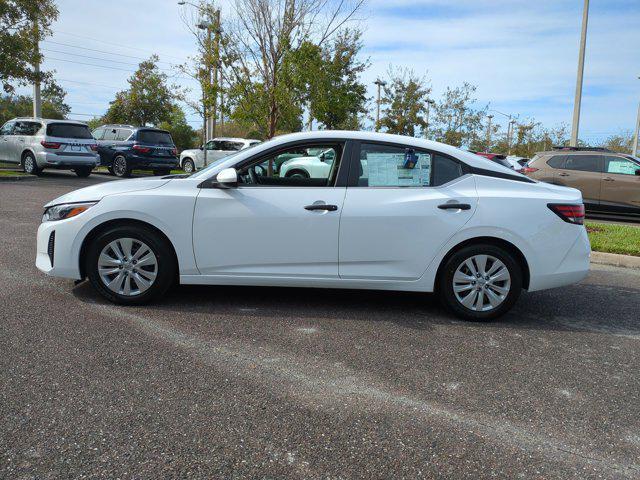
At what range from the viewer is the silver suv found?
17.6 m

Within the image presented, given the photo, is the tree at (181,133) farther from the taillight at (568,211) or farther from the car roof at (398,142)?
the taillight at (568,211)

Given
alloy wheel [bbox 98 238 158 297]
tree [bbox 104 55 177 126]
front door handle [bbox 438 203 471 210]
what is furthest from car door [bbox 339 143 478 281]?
tree [bbox 104 55 177 126]

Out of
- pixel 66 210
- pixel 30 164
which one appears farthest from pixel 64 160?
pixel 66 210

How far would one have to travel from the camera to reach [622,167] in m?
13.2

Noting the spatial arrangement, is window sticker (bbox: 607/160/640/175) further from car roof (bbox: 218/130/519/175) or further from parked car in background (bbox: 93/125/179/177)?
parked car in background (bbox: 93/125/179/177)

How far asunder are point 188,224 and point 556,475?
11.0 feet

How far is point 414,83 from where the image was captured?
36.5m

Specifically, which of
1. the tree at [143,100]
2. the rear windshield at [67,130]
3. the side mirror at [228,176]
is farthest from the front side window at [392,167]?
the tree at [143,100]

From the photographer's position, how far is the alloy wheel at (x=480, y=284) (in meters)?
4.81

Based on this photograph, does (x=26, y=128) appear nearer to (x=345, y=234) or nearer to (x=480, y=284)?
(x=345, y=234)

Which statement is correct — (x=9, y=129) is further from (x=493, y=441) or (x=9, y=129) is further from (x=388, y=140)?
(x=493, y=441)

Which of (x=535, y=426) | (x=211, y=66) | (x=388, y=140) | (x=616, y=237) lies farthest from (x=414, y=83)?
(x=535, y=426)

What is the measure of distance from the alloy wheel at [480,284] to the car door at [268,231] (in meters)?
1.08

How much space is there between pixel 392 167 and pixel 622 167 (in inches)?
417
